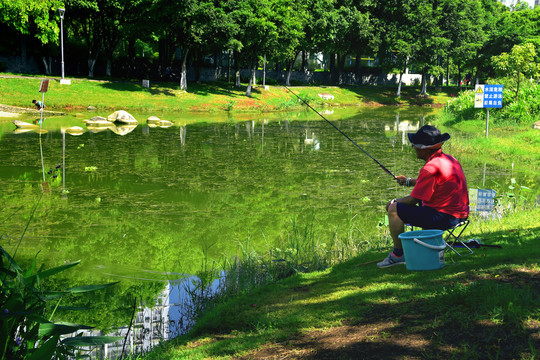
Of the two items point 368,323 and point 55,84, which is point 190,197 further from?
point 55,84

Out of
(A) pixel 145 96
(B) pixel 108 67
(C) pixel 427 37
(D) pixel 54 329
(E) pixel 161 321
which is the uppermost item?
(C) pixel 427 37

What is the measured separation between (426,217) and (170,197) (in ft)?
24.7

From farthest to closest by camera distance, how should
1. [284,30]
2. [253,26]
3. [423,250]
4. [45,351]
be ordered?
[284,30] < [253,26] < [423,250] < [45,351]

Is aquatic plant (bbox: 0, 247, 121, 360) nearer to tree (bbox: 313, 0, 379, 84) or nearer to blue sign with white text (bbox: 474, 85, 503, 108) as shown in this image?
blue sign with white text (bbox: 474, 85, 503, 108)

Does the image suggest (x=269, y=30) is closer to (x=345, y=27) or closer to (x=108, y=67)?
(x=108, y=67)

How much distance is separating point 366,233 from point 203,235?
3.00m

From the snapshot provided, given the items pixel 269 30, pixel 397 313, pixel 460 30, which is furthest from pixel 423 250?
pixel 460 30

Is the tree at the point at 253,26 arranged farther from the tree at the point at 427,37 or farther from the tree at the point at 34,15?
the tree at the point at 427,37

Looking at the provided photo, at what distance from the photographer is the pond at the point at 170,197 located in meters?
8.54

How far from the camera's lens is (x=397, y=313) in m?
4.98

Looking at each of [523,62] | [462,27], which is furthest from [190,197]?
[462,27]

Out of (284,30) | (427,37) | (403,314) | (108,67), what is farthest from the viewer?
(427,37)

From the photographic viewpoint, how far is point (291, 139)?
81.3ft

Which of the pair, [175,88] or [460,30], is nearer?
[175,88]
